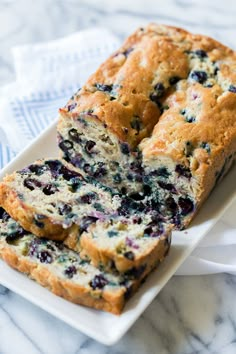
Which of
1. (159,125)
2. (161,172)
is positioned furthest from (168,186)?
(159,125)

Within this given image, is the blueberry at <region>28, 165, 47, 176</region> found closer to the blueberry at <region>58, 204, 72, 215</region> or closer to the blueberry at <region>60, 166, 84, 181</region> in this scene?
the blueberry at <region>60, 166, 84, 181</region>

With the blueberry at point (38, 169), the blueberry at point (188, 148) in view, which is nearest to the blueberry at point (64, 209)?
the blueberry at point (38, 169)

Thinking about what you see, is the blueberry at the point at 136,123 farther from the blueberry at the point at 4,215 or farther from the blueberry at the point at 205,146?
the blueberry at the point at 4,215

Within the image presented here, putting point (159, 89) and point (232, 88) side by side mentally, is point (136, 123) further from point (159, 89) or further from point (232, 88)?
point (232, 88)

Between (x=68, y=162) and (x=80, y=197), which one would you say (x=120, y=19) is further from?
(x=80, y=197)

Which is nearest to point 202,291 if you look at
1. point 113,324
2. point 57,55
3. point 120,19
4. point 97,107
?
point 113,324

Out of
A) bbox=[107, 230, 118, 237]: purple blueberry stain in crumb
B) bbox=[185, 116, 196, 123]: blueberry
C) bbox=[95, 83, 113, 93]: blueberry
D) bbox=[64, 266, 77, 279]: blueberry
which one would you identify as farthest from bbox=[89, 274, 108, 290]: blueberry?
bbox=[95, 83, 113, 93]: blueberry

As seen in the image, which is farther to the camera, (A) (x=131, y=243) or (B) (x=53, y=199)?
(B) (x=53, y=199)
